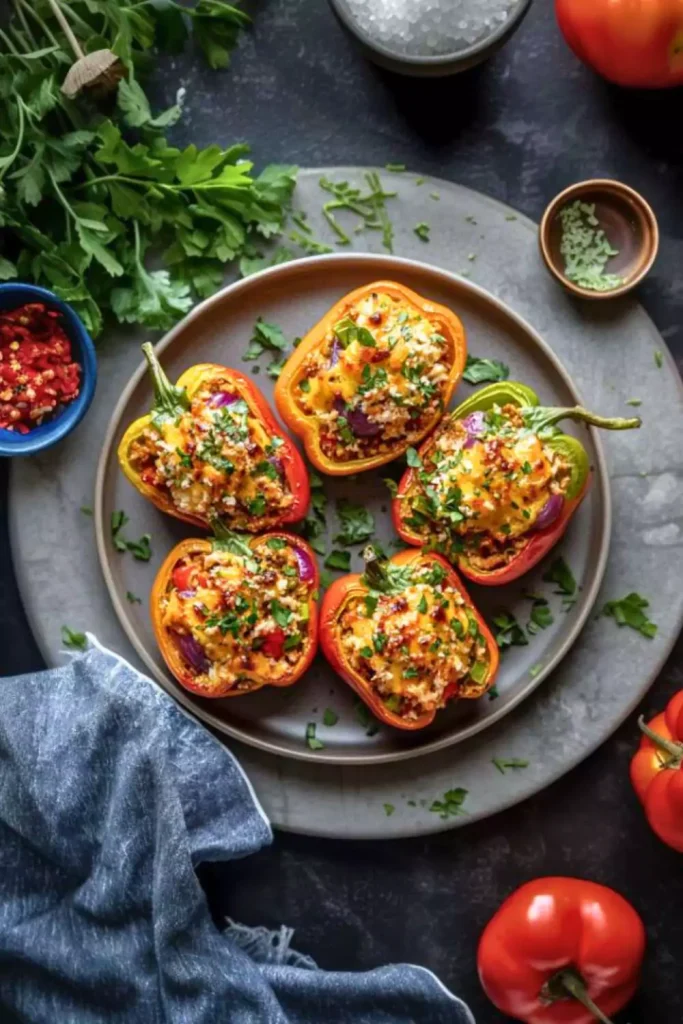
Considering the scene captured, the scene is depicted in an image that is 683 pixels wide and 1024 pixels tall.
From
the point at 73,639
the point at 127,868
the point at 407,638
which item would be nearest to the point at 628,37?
the point at 407,638

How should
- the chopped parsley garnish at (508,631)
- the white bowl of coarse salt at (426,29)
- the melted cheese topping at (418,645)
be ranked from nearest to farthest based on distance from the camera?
1. the melted cheese topping at (418,645)
2. the white bowl of coarse salt at (426,29)
3. the chopped parsley garnish at (508,631)

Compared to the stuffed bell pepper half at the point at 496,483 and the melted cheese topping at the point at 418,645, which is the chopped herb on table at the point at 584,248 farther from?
the melted cheese topping at the point at 418,645

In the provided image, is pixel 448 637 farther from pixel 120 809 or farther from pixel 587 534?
pixel 120 809

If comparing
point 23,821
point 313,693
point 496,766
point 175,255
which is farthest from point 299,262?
point 23,821

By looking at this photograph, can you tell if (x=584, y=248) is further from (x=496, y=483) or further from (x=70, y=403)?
(x=70, y=403)

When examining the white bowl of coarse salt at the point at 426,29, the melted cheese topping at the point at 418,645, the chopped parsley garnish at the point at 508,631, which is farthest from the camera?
the chopped parsley garnish at the point at 508,631

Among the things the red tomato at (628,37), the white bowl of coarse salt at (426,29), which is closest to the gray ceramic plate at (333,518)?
the white bowl of coarse salt at (426,29)

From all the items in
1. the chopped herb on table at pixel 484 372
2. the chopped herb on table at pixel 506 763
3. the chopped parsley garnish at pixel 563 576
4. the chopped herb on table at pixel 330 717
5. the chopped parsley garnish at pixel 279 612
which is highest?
the chopped herb on table at pixel 484 372
